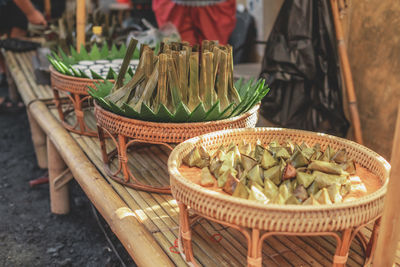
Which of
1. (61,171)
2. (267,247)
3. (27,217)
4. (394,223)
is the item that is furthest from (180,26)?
(394,223)

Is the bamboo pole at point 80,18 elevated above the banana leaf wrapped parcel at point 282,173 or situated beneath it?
elevated above

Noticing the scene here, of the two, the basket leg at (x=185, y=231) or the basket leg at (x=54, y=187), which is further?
the basket leg at (x=54, y=187)

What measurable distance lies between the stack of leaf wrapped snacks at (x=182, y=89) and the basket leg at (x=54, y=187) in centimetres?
98

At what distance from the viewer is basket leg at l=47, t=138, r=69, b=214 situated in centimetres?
248

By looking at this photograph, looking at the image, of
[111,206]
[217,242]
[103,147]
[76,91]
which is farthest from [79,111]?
[217,242]

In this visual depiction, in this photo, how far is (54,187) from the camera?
254cm

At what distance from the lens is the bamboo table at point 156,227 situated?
1237 mm

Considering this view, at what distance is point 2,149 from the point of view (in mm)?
3834

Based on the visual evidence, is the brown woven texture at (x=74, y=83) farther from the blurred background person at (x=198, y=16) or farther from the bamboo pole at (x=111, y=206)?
the blurred background person at (x=198, y=16)

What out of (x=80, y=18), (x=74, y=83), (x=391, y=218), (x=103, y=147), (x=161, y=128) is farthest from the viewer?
(x=80, y=18)

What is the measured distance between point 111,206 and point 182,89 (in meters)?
0.53

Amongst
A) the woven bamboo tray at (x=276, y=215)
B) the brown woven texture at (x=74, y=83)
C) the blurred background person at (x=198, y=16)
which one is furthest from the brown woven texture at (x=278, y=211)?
the blurred background person at (x=198, y=16)

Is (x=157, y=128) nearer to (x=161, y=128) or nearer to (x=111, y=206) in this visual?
(x=161, y=128)

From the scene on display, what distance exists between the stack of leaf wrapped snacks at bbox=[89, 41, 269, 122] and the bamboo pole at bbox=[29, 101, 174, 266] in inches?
13.1
